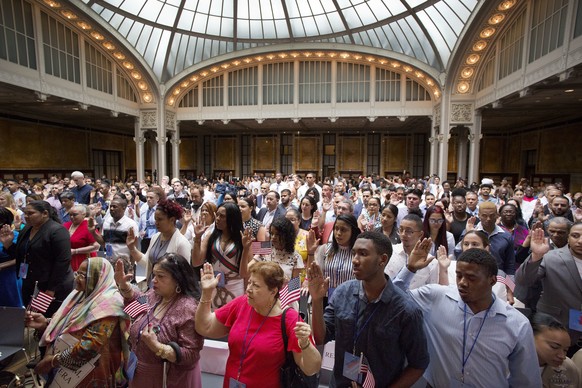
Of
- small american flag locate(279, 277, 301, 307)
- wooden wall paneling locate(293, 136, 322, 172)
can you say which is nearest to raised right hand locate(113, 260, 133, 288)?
small american flag locate(279, 277, 301, 307)

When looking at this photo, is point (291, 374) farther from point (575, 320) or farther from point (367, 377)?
point (575, 320)

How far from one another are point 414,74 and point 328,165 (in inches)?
404

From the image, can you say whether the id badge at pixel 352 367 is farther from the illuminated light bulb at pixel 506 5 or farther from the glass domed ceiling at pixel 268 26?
the glass domed ceiling at pixel 268 26

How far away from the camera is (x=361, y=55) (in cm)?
1955

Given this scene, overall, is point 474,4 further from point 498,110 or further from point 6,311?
point 6,311

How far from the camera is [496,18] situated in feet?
44.6

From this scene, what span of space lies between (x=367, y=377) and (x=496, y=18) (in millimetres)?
16451

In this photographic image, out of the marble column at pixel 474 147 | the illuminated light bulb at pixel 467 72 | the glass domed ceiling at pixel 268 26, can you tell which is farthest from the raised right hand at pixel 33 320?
the illuminated light bulb at pixel 467 72

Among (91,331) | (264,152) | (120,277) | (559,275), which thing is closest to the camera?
(91,331)

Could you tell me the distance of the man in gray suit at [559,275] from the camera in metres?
2.73

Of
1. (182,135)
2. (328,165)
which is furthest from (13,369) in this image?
(182,135)

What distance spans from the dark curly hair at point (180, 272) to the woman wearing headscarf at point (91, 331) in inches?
19.3

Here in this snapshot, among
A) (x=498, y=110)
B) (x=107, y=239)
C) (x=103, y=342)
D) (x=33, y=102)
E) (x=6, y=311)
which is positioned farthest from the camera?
(x=498, y=110)

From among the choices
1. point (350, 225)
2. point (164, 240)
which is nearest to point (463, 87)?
point (350, 225)
